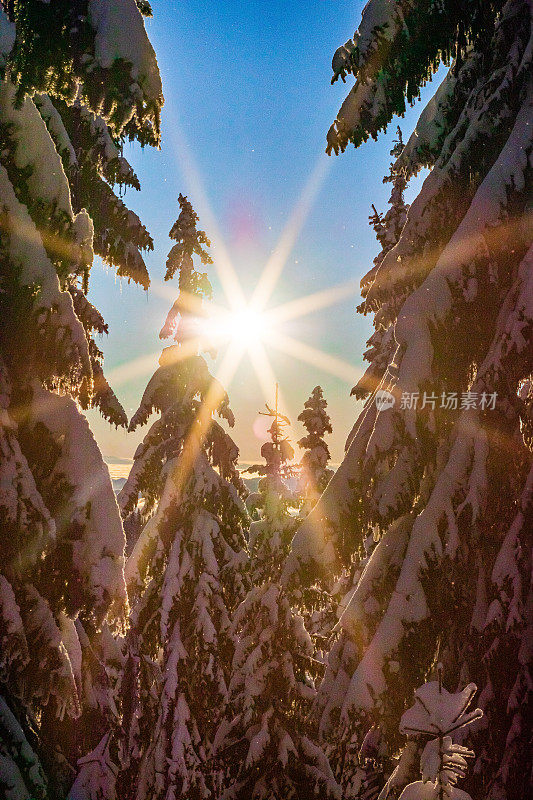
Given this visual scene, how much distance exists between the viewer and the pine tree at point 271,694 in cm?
1040

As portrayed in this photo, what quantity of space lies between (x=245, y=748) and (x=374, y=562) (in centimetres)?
793

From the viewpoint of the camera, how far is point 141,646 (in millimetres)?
12992

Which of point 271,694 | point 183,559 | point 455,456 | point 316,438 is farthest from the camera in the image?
point 316,438

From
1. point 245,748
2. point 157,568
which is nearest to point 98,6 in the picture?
point 157,568

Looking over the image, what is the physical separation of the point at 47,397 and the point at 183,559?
30.1 feet

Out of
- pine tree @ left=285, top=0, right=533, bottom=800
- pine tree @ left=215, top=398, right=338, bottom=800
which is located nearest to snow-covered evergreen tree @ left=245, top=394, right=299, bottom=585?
pine tree @ left=215, top=398, right=338, bottom=800

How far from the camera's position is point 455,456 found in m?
4.89

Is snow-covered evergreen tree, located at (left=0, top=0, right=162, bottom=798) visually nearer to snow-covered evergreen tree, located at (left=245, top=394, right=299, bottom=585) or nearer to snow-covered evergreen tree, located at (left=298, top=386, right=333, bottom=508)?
snow-covered evergreen tree, located at (left=245, top=394, right=299, bottom=585)

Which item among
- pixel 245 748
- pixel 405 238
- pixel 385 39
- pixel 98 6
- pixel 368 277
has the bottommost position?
pixel 245 748

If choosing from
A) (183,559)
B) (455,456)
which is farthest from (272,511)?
(455,456)

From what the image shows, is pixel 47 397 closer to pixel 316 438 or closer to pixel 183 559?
pixel 183 559

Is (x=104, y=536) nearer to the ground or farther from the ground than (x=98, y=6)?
nearer to the ground

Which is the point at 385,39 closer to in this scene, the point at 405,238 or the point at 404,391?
the point at 405,238

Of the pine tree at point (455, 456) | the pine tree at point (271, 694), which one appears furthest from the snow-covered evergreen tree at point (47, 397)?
the pine tree at point (271, 694)
